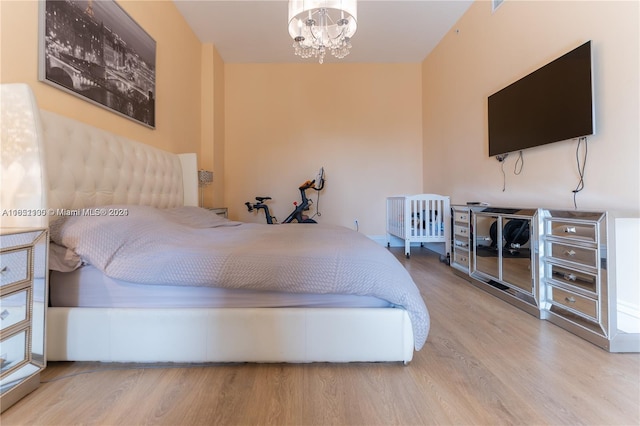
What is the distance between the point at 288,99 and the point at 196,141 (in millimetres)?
1608

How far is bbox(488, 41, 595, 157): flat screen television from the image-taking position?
1.76 meters

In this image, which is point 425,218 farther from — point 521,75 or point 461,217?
point 521,75

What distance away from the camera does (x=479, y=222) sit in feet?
7.83

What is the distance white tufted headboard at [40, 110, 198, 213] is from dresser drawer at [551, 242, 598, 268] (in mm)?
2689

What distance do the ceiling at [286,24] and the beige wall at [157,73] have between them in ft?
1.04

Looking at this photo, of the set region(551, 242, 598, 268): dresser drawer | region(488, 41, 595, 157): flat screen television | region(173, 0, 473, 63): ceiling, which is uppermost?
region(173, 0, 473, 63): ceiling

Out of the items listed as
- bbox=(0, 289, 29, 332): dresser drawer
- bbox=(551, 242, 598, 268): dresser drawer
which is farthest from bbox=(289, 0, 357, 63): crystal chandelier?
bbox=(0, 289, 29, 332): dresser drawer

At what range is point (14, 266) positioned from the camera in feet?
3.25

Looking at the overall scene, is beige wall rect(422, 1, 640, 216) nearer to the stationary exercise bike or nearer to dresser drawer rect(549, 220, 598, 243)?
dresser drawer rect(549, 220, 598, 243)

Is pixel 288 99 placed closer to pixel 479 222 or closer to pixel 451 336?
pixel 479 222

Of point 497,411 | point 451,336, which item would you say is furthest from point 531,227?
point 497,411

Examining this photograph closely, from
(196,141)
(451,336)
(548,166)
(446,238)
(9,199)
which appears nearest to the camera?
(9,199)

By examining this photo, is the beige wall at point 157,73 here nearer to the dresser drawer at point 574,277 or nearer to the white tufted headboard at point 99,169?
the white tufted headboard at point 99,169

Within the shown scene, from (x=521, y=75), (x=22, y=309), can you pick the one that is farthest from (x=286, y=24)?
(x=22, y=309)
